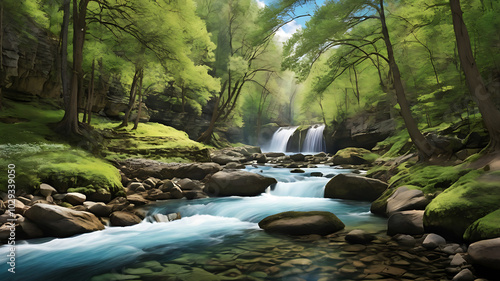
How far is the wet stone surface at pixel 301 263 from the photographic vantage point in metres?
3.66

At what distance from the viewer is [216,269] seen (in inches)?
157

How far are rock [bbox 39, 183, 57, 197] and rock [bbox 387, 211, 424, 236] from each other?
7.88 metres

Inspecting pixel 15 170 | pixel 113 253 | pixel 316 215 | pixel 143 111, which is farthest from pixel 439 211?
pixel 143 111

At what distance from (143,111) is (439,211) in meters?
25.1

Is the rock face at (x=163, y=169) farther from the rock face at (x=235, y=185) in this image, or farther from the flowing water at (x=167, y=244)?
the flowing water at (x=167, y=244)

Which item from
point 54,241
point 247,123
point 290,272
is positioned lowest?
point 54,241

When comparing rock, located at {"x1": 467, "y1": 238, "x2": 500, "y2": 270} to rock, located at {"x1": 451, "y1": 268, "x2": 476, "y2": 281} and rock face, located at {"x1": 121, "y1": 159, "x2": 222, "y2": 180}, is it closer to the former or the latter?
rock, located at {"x1": 451, "y1": 268, "x2": 476, "y2": 281}

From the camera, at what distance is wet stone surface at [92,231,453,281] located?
3.66m

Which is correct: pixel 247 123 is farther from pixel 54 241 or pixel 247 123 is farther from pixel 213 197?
pixel 54 241

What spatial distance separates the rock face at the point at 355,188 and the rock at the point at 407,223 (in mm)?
3573

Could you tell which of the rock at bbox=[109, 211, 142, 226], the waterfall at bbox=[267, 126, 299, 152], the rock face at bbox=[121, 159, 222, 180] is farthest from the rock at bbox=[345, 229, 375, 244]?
the waterfall at bbox=[267, 126, 299, 152]

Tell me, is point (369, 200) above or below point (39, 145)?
below

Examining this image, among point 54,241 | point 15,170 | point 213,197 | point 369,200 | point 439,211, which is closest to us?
point 439,211

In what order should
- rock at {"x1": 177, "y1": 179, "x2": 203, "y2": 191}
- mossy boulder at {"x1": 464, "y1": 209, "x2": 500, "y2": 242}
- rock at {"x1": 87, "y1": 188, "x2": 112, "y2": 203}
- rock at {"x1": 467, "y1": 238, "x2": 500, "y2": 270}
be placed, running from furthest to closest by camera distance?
rock at {"x1": 177, "y1": 179, "x2": 203, "y2": 191} → rock at {"x1": 87, "y1": 188, "x2": 112, "y2": 203} → mossy boulder at {"x1": 464, "y1": 209, "x2": 500, "y2": 242} → rock at {"x1": 467, "y1": 238, "x2": 500, "y2": 270}
